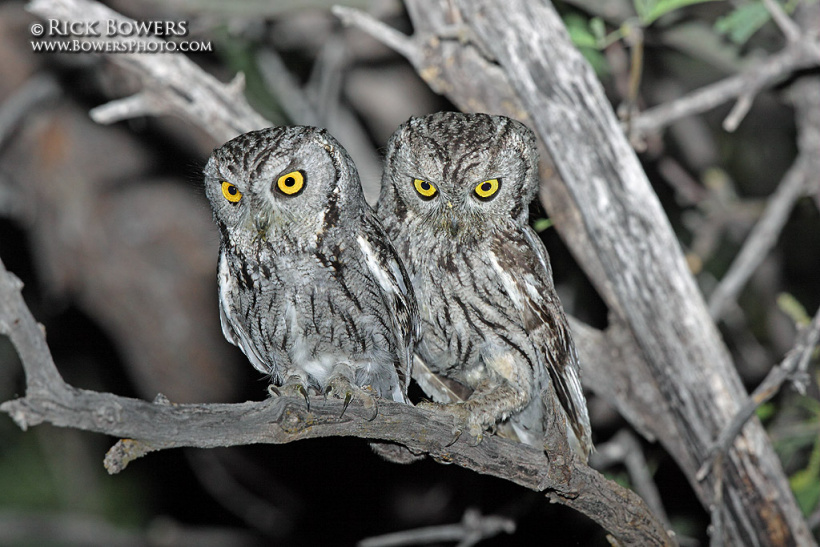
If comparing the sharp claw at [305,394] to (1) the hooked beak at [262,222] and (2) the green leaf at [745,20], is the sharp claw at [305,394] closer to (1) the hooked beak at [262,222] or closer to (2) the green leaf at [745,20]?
(1) the hooked beak at [262,222]

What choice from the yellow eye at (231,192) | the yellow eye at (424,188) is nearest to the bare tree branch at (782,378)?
the yellow eye at (424,188)

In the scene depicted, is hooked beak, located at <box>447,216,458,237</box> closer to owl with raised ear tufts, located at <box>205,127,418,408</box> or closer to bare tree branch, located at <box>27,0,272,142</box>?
owl with raised ear tufts, located at <box>205,127,418,408</box>

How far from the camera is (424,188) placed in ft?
6.70

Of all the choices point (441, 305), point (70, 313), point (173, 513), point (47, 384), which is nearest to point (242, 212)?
point (441, 305)

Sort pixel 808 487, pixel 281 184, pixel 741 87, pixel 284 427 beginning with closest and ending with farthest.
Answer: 1. pixel 284 427
2. pixel 281 184
3. pixel 741 87
4. pixel 808 487

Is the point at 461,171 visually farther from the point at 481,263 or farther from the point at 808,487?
the point at 808,487

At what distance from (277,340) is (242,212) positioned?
406 millimetres

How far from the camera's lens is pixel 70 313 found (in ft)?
16.3

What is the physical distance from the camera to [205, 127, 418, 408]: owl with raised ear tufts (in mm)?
1916

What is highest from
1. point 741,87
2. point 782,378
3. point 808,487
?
point 741,87

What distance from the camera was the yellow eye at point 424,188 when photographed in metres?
2.02

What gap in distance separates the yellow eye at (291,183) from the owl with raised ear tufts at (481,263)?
0.29 m

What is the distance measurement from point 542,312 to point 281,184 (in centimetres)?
81

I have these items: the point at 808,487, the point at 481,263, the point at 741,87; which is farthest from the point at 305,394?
the point at 808,487
